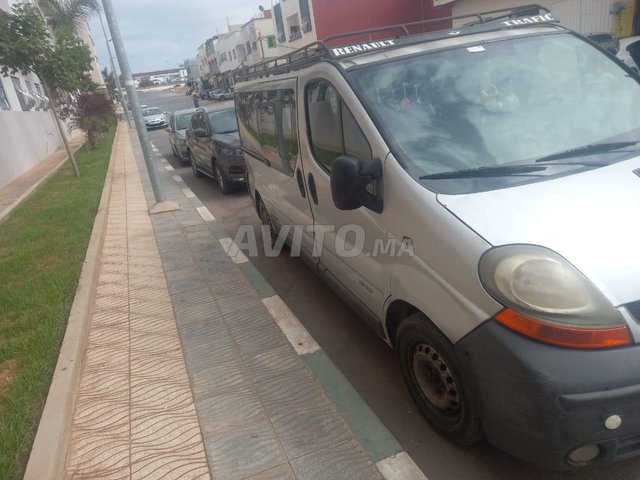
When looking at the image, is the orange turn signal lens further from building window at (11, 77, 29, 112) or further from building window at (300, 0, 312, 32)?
building window at (300, 0, 312, 32)

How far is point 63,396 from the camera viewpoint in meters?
3.12

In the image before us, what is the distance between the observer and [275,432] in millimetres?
2793

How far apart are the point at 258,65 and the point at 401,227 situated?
3537 mm

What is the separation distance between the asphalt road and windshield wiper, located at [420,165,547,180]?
56.4 inches

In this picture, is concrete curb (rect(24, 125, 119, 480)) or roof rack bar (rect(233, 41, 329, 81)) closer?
concrete curb (rect(24, 125, 119, 480))

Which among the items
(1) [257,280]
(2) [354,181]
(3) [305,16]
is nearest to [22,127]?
(1) [257,280]

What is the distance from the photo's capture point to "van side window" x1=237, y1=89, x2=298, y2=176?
13.3 ft

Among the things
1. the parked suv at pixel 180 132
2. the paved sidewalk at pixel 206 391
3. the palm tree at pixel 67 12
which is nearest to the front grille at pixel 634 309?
the paved sidewalk at pixel 206 391

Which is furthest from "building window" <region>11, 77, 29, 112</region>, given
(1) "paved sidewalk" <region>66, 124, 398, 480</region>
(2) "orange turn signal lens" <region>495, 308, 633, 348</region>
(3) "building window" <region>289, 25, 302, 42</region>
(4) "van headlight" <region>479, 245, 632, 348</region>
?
(3) "building window" <region>289, 25, 302, 42</region>

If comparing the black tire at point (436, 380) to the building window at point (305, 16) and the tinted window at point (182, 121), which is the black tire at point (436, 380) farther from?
the building window at point (305, 16)

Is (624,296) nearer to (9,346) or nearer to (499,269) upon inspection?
(499,269)

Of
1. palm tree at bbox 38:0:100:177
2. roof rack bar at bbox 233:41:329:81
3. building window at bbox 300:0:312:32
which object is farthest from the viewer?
building window at bbox 300:0:312:32

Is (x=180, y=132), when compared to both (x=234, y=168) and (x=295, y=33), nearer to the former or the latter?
(x=234, y=168)

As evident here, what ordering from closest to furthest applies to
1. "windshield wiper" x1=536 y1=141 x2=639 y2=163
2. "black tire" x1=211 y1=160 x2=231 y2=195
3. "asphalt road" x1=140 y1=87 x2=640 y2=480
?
"asphalt road" x1=140 y1=87 x2=640 y2=480, "windshield wiper" x1=536 y1=141 x2=639 y2=163, "black tire" x1=211 y1=160 x2=231 y2=195
